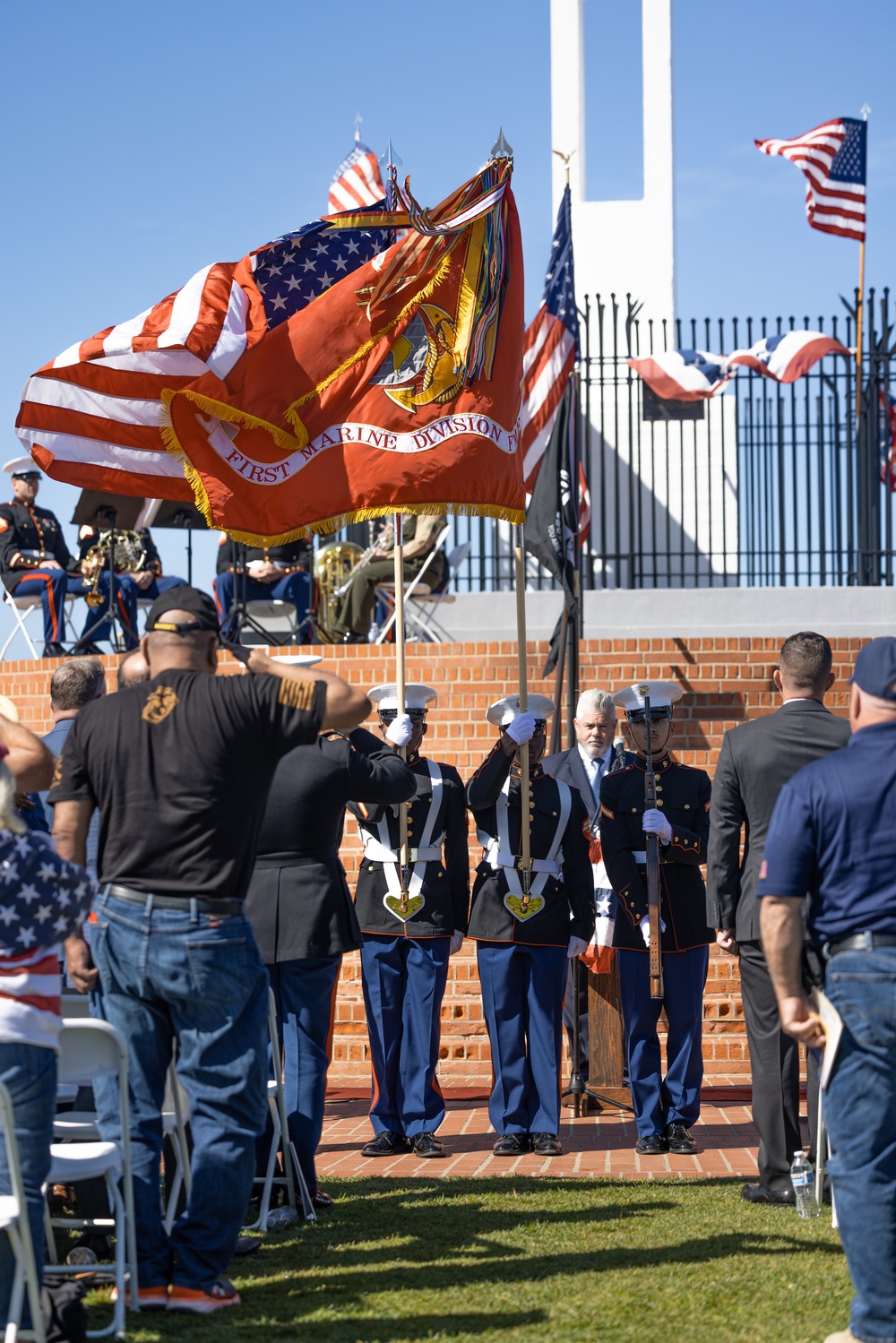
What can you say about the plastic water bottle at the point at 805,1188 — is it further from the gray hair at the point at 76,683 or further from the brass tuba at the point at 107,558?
the brass tuba at the point at 107,558

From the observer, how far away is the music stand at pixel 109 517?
39.1 ft

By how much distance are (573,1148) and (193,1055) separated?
3.32 metres

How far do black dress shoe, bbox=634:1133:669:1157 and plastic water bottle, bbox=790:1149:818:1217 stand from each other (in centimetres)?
135

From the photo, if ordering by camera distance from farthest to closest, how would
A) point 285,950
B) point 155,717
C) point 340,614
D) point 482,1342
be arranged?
point 340,614 < point 285,950 < point 155,717 < point 482,1342

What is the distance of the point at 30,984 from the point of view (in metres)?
3.84

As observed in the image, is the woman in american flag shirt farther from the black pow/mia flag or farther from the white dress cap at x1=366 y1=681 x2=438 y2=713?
the black pow/mia flag

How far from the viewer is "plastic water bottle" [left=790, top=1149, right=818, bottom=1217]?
562cm

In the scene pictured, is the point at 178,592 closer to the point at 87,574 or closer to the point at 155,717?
the point at 155,717

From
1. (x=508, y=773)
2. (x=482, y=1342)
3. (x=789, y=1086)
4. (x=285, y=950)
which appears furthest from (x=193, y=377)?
(x=482, y=1342)

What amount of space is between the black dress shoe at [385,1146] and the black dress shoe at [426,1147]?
0.42 ft

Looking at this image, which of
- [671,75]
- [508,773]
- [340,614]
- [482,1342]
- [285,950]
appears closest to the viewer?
[482,1342]

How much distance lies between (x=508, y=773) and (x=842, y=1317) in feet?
10.9

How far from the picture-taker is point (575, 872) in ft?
24.1

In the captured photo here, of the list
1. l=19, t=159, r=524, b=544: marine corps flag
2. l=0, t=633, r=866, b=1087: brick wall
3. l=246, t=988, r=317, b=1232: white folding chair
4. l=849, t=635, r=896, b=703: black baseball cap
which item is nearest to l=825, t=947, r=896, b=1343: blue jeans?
l=849, t=635, r=896, b=703: black baseball cap
